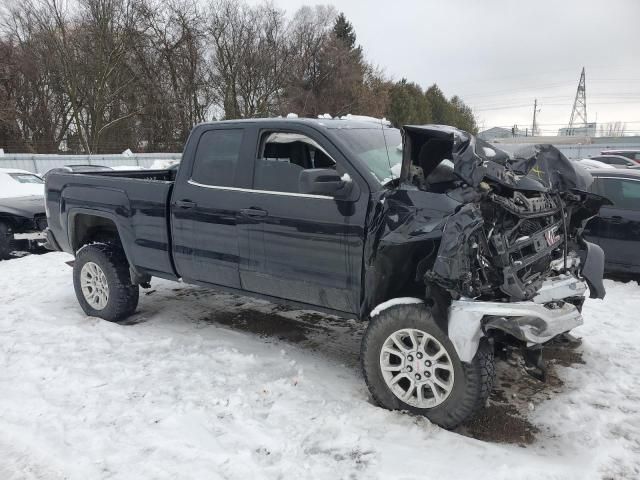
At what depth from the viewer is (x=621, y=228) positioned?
6.68 meters

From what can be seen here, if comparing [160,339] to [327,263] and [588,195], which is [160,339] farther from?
[588,195]

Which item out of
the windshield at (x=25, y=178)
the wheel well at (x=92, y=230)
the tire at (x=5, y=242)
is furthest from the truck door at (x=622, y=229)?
the windshield at (x=25, y=178)

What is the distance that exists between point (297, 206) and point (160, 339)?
1954 millimetres

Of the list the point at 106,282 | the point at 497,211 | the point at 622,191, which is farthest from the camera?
the point at 622,191

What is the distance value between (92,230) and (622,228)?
21.6 ft

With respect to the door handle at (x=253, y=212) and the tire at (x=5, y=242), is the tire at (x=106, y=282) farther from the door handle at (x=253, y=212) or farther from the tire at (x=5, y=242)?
the tire at (x=5, y=242)

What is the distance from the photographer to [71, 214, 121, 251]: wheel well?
5.44 metres

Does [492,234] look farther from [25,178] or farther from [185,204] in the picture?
[25,178]

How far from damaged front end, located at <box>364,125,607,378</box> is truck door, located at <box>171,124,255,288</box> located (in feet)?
A: 4.74

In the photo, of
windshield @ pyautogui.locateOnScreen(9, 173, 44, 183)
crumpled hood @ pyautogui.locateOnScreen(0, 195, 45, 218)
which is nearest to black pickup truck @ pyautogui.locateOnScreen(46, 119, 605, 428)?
crumpled hood @ pyautogui.locateOnScreen(0, 195, 45, 218)

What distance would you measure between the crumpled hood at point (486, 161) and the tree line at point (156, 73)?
1167 inches

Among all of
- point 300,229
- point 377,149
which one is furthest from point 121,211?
point 377,149

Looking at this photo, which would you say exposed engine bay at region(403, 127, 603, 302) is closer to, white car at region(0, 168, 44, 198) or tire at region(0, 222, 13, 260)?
tire at region(0, 222, 13, 260)

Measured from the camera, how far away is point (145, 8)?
102 ft
